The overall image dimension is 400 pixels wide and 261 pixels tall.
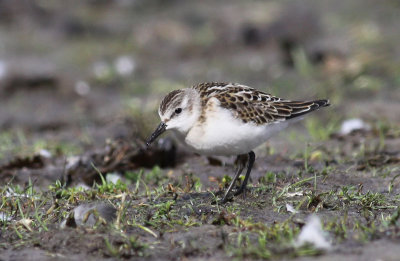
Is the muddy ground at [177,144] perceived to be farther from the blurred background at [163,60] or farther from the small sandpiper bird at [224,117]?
the small sandpiper bird at [224,117]

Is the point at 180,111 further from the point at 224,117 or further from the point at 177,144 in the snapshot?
the point at 177,144

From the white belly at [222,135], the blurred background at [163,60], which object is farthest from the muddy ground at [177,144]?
the white belly at [222,135]

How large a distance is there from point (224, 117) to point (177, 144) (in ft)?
8.68

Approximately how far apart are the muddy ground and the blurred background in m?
0.04

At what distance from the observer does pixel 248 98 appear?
5.88 m

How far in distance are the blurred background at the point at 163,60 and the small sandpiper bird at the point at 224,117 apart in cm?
232

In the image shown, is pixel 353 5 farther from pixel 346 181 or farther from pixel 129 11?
pixel 346 181

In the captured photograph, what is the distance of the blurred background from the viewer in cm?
950

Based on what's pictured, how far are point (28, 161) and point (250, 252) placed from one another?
3854 millimetres

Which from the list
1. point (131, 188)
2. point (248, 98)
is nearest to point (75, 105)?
point (131, 188)

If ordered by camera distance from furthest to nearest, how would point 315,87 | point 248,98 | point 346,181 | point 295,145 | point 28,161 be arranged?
point 315,87 < point 295,145 < point 28,161 < point 346,181 < point 248,98

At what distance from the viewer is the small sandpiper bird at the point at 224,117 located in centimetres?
548

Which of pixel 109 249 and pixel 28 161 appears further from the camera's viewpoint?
pixel 28 161

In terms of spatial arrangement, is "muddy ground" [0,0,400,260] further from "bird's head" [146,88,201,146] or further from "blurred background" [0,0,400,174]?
"bird's head" [146,88,201,146]
